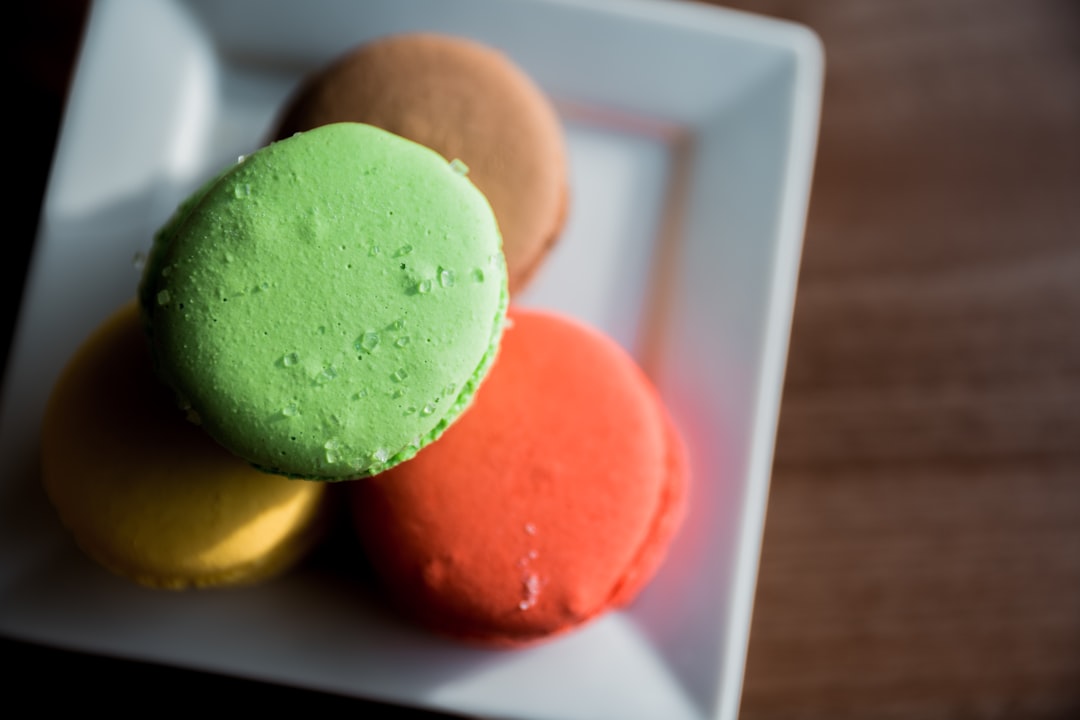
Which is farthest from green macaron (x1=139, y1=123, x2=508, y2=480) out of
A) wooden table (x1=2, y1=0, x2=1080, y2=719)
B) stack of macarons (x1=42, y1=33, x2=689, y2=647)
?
wooden table (x1=2, y1=0, x2=1080, y2=719)

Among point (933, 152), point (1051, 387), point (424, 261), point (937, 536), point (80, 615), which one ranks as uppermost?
point (424, 261)

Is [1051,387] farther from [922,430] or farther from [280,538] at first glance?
[280,538]

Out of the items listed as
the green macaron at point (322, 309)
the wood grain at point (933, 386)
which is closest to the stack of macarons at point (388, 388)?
the green macaron at point (322, 309)

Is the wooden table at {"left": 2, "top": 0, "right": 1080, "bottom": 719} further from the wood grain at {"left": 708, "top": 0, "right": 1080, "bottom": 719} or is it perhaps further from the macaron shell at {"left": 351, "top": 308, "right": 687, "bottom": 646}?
the macaron shell at {"left": 351, "top": 308, "right": 687, "bottom": 646}

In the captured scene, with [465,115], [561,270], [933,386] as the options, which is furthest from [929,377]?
[465,115]

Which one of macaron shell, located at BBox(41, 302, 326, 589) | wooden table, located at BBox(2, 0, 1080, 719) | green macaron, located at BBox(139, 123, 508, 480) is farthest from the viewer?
wooden table, located at BBox(2, 0, 1080, 719)

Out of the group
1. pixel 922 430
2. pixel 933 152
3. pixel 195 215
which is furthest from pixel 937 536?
pixel 195 215

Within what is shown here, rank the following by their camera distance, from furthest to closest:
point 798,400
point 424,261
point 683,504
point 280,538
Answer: point 798,400 < point 683,504 < point 280,538 < point 424,261
